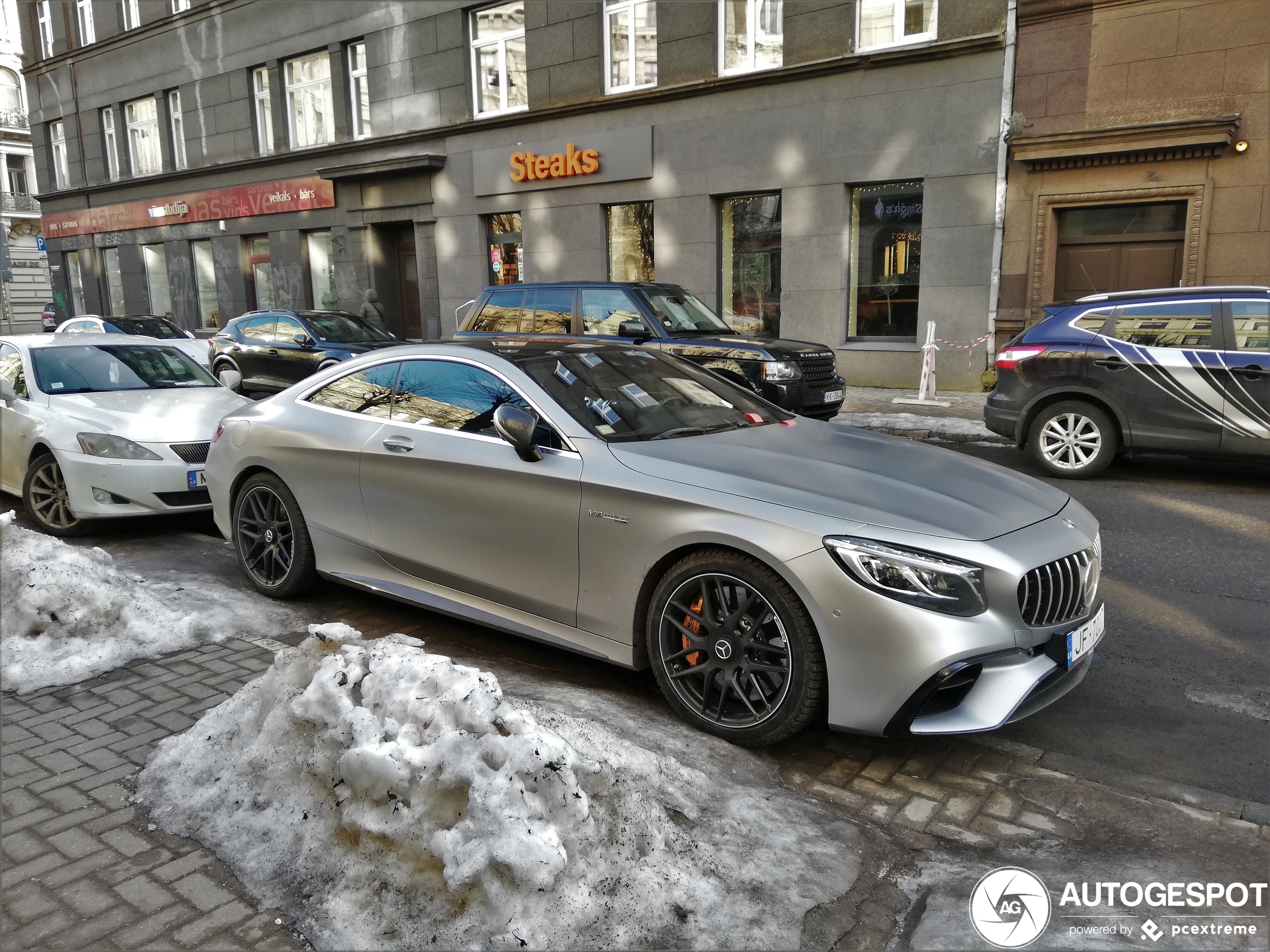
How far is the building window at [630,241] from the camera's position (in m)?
19.1

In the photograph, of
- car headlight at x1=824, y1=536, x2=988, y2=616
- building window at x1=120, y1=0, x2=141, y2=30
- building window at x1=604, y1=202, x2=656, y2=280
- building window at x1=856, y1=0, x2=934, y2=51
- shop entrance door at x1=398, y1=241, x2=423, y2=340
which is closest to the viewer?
car headlight at x1=824, y1=536, x2=988, y2=616

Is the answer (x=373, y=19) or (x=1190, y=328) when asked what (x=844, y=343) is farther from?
(x=373, y=19)

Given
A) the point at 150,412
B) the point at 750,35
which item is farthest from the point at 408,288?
the point at 150,412

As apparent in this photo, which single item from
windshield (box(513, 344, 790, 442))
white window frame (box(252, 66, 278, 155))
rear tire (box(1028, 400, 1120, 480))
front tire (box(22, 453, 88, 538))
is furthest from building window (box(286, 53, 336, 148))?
windshield (box(513, 344, 790, 442))

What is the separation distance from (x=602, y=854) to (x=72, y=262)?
38.5 metres

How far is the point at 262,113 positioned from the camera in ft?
86.2

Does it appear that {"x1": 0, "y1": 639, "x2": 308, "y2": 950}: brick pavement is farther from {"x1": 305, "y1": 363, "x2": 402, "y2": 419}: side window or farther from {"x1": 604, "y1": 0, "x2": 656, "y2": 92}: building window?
{"x1": 604, "y1": 0, "x2": 656, "y2": 92}: building window

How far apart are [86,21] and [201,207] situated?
31.1ft

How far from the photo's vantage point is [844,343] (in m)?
16.9

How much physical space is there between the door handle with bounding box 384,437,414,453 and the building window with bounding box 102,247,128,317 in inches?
1255

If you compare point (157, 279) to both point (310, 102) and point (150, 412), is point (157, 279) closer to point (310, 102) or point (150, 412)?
point (310, 102)

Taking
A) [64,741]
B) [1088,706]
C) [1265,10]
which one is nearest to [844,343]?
[1265,10]

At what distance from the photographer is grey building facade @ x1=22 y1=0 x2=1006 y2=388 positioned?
15703 mm

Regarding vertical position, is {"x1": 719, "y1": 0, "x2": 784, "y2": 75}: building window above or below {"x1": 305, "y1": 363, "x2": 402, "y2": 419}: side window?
above
